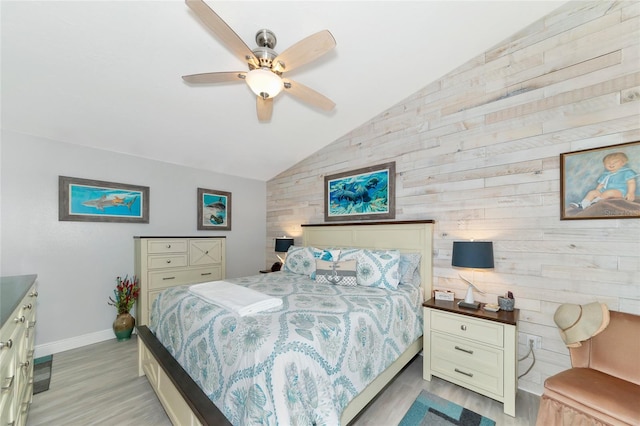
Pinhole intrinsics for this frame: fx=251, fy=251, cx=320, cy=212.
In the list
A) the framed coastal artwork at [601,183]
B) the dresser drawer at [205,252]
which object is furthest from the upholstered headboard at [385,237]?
the dresser drawer at [205,252]

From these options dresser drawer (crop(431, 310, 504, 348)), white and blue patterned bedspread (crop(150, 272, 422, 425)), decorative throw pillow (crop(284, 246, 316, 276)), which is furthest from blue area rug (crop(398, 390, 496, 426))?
decorative throw pillow (crop(284, 246, 316, 276))

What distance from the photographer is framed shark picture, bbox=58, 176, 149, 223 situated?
2.92 metres

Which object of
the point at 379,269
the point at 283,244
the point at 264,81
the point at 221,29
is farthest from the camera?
the point at 283,244

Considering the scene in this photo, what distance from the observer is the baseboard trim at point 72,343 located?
9.01ft

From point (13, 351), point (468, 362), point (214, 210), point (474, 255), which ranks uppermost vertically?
point (214, 210)

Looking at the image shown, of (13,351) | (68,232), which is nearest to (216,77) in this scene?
(13,351)

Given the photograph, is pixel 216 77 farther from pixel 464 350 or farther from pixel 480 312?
pixel 464 350

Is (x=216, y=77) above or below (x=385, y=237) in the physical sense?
above

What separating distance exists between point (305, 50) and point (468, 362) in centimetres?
271

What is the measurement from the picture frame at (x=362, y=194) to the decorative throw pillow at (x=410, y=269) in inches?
23.0

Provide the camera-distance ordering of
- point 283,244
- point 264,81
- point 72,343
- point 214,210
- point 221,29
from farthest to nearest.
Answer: point 214,210 → point 283,244 → point 72,343 → point 264,81 → point 221,29

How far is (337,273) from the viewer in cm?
270

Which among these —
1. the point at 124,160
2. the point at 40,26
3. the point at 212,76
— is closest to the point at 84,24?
the point at 40,26

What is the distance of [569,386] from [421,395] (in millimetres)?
1055
